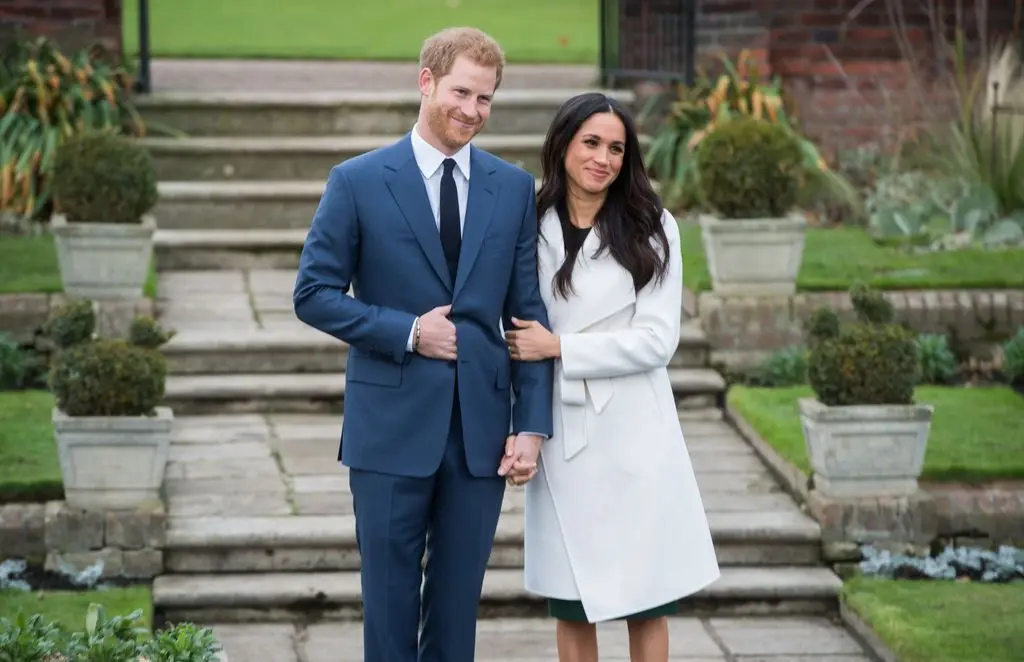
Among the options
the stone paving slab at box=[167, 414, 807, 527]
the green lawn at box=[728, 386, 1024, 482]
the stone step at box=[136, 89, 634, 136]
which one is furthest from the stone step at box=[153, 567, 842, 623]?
the stone step at box=[136, 89, 634, 136]

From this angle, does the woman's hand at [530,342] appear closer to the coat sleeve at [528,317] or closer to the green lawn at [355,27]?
the coat sleeve at [528,317]

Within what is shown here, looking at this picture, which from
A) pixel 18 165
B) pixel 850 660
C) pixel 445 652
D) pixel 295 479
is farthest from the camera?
pixel 18 165

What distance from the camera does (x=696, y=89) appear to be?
11250 mm

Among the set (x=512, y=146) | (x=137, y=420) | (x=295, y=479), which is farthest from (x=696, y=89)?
(x=137, y=420)

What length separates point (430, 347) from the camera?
4.18m

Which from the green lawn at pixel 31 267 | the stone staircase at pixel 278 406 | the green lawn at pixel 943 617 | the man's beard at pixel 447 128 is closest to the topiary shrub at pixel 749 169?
the stone staircase at pixel 278 406

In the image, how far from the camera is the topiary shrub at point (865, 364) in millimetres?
6664

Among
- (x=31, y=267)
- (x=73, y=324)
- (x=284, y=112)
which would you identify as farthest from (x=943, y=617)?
(x=284, y=112)

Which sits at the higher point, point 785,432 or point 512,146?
point 512,146

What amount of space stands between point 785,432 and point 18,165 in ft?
16.0

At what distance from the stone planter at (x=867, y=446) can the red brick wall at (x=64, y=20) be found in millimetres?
6218

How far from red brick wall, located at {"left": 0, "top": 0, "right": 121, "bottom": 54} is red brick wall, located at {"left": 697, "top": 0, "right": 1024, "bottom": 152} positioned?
378 cm

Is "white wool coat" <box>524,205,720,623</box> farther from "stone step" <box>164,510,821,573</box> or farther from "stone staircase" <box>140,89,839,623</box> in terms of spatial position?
"stone step" <box>164,510,821,573</box>

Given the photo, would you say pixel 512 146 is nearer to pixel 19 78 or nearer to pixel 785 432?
pixel 19 78
